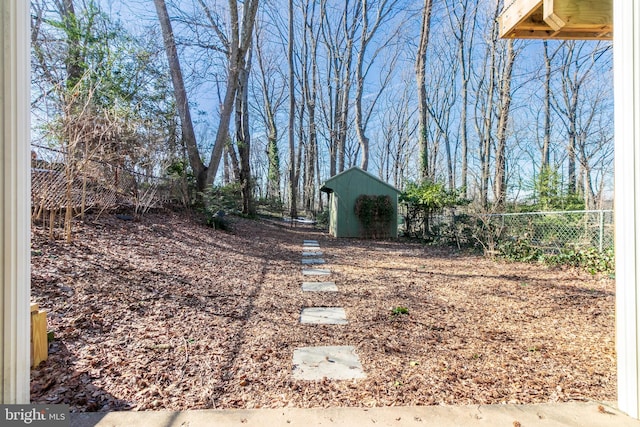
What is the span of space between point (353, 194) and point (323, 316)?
25.8ft

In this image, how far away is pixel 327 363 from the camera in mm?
2133

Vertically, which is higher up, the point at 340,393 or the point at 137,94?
the point at 137,94

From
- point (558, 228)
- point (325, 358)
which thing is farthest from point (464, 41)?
point (325, 358)

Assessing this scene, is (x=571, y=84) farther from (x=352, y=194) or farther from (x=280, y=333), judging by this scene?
(x=280, y=333)

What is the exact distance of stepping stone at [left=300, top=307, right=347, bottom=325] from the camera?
295 centimetres

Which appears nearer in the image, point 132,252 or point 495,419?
point 495,419

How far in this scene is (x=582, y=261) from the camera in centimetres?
551

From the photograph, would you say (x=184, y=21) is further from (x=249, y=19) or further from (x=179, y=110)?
(x=179, y=110)

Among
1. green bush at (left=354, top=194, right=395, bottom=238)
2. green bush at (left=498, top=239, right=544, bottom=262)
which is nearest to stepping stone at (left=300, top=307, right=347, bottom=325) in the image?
green bush at (left=498, top=239, right=544, bottom=262)

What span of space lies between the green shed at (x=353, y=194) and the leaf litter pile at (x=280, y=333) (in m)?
5.54

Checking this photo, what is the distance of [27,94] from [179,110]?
762cm

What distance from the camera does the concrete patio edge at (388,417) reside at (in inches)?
56.8

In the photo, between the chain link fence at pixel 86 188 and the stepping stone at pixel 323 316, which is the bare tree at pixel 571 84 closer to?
the stepping stone at pixel 323 316

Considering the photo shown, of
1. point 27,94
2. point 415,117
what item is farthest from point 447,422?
point 415,117
